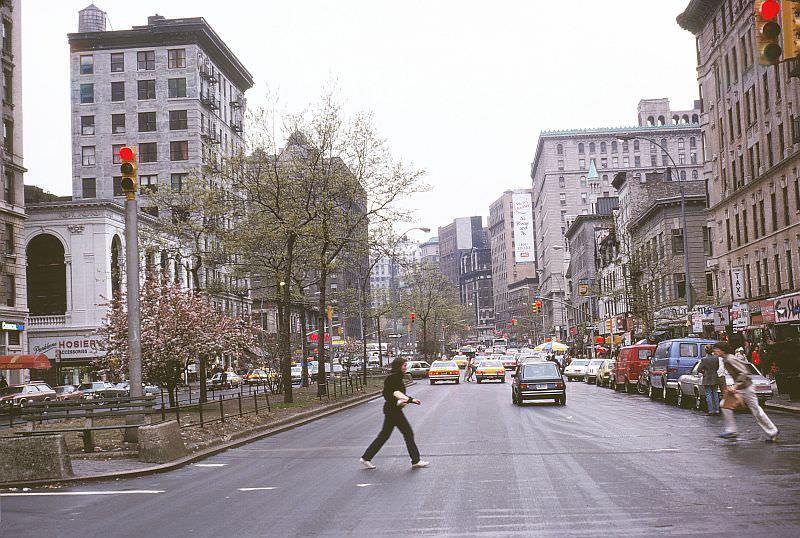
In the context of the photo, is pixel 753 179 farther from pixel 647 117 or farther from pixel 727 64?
pixel 647 117

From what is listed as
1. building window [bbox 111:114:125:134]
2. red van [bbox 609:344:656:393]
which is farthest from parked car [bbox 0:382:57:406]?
building window [bbox 111:114:125:134]

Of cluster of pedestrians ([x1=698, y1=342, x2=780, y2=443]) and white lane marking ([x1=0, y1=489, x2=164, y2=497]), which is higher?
cluster of pedestrians ([x1=698, y1=342, x2=780, y2=443])

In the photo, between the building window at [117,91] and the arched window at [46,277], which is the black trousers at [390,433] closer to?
the arched window at [46,277]

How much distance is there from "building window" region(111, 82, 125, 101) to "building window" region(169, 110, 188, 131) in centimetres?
484

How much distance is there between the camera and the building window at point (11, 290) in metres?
56.2

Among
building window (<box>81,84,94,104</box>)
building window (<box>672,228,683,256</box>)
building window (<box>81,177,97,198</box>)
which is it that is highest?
building window (<box>81,84,94,104</box>)

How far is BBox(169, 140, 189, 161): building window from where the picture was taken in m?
83.9

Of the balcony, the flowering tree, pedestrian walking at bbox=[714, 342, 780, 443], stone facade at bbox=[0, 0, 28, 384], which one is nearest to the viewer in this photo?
pedestrian walking at bbox=[714, 342, 780, 443]

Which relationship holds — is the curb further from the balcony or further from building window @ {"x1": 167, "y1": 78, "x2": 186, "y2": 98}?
building window @ {"x1": 167, "y1": 78, "x2": 186, "y2": 98}

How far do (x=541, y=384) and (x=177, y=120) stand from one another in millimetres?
60876

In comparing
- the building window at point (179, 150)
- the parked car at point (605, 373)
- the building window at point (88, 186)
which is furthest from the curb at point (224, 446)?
the building window at point (88, 186)

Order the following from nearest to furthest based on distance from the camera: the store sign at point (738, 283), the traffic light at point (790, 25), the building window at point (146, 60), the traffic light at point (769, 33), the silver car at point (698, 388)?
the traffic light at point (790, 25) < the traffic light at point (769, 33) < the silver car at point (698, 388) < the store sign at point (738, 283) < the building window at point (146, 60)

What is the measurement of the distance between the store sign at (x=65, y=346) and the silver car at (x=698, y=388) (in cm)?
4674

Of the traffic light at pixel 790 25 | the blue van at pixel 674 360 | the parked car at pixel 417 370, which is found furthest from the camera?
the parked car at pixel 417 370
